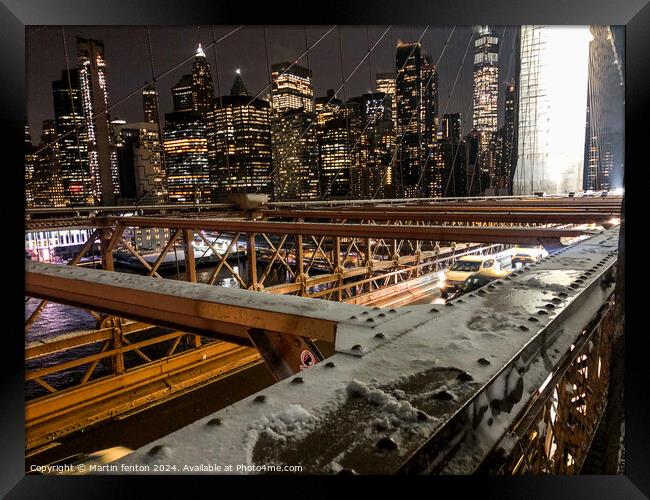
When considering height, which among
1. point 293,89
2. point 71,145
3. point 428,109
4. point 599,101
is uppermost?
point 428,109

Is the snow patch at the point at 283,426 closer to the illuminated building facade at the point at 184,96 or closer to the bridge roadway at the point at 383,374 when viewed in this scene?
Answer: the bridge roadway at the point at 383,374

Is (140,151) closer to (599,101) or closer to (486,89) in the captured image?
(599,101)

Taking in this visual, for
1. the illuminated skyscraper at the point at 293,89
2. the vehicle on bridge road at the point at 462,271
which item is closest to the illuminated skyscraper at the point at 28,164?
the vehicle on bridge road at the point at 462,271

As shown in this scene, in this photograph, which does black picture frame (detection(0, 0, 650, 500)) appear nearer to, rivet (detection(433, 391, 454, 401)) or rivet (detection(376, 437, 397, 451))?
rivet (detection(433, 391, 454, 401))

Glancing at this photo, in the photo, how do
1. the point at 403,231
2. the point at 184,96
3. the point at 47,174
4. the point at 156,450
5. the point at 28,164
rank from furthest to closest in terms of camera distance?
the point at 184,96, the point at 47,174, the point at 28,164, the point at 403,231, the point at 156,450
